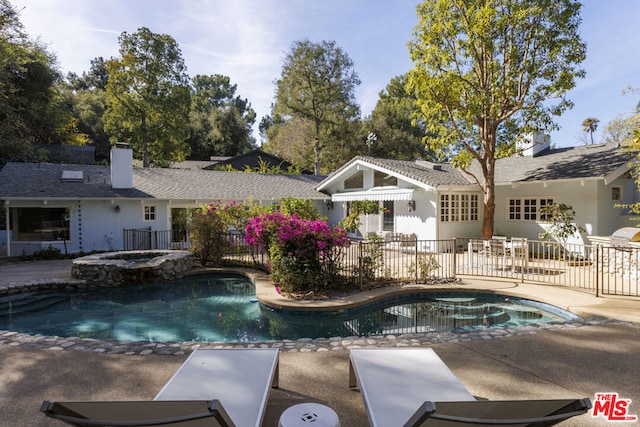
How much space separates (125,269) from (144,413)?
1332cm

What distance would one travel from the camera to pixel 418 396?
13.3 feet

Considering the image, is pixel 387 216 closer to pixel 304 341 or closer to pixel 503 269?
pixel 503 269

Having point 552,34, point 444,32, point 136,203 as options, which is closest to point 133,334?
point 136,203

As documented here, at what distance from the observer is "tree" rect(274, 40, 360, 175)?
134ft

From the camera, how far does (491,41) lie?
56.6 feet

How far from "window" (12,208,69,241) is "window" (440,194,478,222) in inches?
831

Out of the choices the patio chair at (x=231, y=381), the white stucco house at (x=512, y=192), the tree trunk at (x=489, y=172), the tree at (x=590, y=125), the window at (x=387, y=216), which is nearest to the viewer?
the patio chair at (x=231, y=381)

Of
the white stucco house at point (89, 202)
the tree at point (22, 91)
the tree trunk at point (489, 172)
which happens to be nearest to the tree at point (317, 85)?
the white stucco house at point (89, 202)

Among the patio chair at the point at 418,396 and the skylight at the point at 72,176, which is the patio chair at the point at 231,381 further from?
the skylight at the point at 72,176

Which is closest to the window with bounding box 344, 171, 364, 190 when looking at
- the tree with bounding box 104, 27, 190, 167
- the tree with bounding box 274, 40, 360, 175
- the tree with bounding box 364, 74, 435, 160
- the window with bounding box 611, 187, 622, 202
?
the window with bounding box 611, 187, 622, 202

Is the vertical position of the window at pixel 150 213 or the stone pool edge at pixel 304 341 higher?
the window at pixel 150 213

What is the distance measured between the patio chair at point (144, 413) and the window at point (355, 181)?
74.3 feet

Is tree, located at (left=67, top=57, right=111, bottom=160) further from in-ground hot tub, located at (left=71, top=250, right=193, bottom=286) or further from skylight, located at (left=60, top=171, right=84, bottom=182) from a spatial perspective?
in-ground hot tub, located at (left=71, top=250, right=193, bottom=286)

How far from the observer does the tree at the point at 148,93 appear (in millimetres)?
36375
